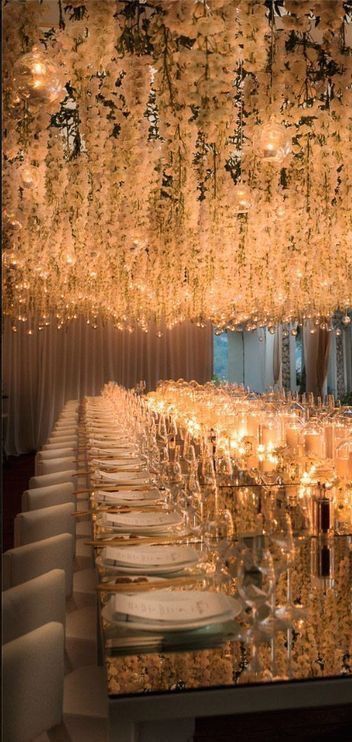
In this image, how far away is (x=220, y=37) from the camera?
2604mm

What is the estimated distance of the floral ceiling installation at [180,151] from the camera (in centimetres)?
265

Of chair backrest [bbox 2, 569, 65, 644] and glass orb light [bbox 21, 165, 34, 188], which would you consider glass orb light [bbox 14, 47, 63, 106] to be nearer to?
chair backrest [bbox 2, 569, 65, 644]

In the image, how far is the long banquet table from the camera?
1.37m

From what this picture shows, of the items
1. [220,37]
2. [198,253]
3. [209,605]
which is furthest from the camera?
[198,253]

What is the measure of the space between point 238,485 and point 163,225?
11.0 feet

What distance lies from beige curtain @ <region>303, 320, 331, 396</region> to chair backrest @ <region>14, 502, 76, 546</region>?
11061mm

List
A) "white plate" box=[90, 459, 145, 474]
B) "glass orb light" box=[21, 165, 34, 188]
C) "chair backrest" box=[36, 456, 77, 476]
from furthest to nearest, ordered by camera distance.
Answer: "chair backrest" box=[36, 456, 77, 476]
"glass orb light" box=[21, 165, 34, 188]
"white plate" box=[90, 459, 145, 474]

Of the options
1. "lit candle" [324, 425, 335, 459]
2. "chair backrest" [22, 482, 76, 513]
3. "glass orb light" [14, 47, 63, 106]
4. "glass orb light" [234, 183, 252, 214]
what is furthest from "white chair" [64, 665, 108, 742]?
"glass orb light" [234, 183, 252, 214]

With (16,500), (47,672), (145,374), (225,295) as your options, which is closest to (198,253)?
(225,295)

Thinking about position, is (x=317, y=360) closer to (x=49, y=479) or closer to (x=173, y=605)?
(x=49, y=479)

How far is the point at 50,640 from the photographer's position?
178 cm

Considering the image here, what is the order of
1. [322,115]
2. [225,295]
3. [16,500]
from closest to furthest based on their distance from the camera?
1. [322,115]
2. [16,500]
3. [225,295]

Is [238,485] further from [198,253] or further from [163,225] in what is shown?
[198,253]

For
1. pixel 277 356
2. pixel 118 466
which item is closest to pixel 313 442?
pixel 118 466
